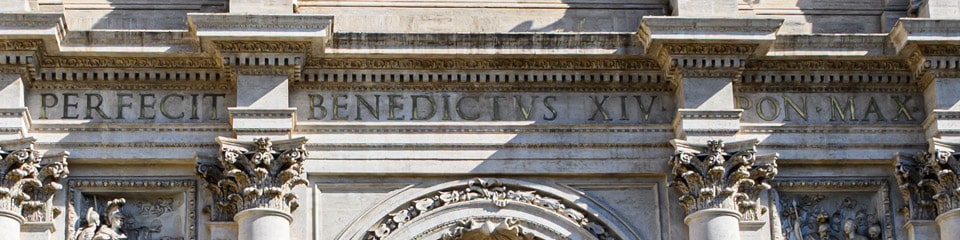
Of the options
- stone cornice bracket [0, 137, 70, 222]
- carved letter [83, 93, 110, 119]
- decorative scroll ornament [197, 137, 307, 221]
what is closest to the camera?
stone cornice bracket [0, 137, 70, 222]

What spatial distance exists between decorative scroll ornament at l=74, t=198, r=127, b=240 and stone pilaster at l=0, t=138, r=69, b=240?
364mm

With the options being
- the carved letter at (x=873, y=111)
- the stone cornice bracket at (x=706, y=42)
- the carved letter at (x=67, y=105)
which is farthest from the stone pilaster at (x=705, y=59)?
the carved letter at (x=67, y=105)

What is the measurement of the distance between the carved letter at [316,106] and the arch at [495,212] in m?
1.31

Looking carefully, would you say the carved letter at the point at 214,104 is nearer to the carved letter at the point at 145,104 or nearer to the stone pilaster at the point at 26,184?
the carved letter at the point at 145,104

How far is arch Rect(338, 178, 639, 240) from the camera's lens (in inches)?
1260

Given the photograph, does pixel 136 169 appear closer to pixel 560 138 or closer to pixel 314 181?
pixel 314 181

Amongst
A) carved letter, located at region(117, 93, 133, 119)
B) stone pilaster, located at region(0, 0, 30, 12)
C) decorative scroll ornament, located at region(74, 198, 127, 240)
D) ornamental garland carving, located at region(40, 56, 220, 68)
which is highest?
stone pilaster, located at region(0, 0, 30, 12)

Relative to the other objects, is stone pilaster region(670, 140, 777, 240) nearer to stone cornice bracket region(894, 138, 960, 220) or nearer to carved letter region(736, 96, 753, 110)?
carved letter region(736, 96, 753, 110)

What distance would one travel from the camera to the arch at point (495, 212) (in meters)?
32.0

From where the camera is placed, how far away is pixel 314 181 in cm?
3212

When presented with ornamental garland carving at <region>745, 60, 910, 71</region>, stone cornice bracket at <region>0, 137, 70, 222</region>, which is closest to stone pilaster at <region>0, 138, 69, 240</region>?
stone cornice bracket at <region>0, 137, 70, 222</region>

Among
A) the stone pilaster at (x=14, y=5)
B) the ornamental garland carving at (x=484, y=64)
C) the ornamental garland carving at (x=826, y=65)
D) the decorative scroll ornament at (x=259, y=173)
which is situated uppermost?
the stone pilaster at (x=14, y=5)

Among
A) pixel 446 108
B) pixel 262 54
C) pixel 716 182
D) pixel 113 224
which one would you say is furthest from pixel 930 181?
pixel 113 224

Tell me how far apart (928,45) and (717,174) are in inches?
120
